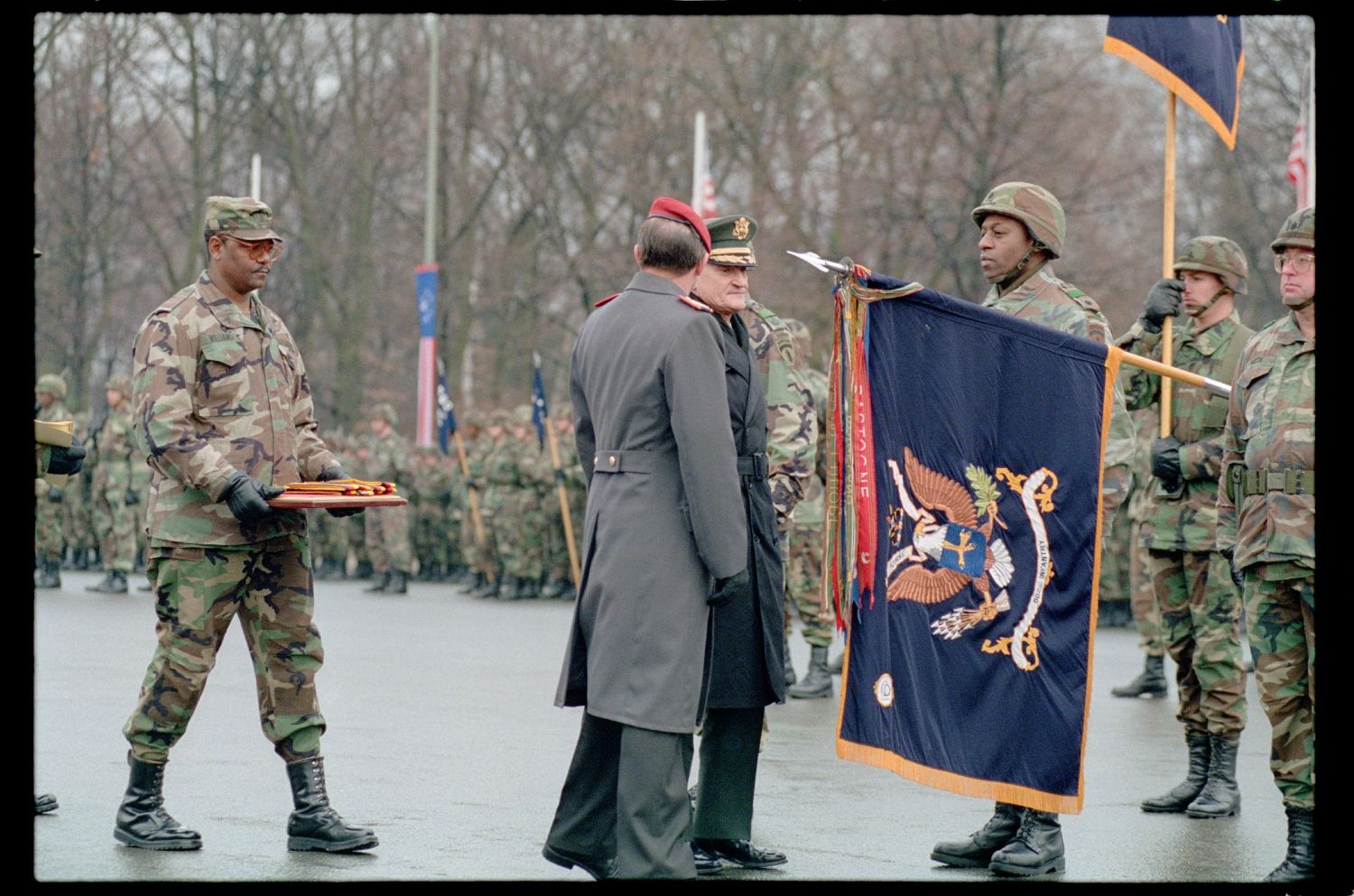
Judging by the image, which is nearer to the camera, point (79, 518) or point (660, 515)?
point (660, 515)

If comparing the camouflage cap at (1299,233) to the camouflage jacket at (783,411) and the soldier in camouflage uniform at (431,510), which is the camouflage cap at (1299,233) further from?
the soldier in camouflage uniform at (431,510)

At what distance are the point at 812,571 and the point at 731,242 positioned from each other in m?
5.85

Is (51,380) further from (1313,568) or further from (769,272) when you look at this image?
(1313,568)

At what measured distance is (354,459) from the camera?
28125 mm

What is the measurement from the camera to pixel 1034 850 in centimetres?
686

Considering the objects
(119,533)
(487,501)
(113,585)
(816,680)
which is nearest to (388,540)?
(487,501)

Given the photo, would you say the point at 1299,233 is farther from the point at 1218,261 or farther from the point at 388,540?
the point at 388,540

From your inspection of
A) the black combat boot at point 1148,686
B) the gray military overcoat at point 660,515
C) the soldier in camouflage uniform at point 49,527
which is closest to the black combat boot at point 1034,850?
the gray military overcoat at point 660,515

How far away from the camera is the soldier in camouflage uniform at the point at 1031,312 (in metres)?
6.90

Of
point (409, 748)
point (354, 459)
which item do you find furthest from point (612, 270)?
point (409, 748)

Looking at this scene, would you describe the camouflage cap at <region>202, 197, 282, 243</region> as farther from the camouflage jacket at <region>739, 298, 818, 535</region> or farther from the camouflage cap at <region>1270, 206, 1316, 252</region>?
the camouflage cap at <region>1270, 206, 1316, 252</region>

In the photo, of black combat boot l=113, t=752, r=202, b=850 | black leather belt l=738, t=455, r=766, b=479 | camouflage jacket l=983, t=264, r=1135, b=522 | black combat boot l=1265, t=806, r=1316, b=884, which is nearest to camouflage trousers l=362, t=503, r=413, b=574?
black combat boot l=113, t=752, r=202, b=850
